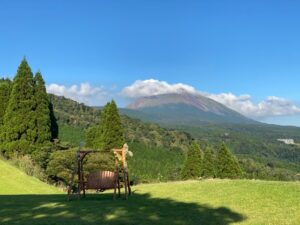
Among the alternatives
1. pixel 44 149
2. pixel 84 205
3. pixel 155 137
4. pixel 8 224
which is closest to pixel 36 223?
pixel 8 224

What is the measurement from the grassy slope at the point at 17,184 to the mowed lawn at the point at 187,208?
6.45 metres

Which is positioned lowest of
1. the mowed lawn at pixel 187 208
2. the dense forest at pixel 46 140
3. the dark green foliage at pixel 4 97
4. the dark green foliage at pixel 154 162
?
the dark green foliage at pixel 154 162

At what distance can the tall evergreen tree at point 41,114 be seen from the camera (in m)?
47.6

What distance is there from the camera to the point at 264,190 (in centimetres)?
1673

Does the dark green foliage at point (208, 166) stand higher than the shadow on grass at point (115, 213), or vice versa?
the shadow on grass at point (115, 213)

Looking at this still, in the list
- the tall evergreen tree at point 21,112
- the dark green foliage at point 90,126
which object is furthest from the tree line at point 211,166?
the dark green foliage at point 90,126

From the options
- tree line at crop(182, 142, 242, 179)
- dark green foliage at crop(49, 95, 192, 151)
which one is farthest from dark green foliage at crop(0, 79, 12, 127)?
dark green foliage at crop(49, 95, 192, 151)

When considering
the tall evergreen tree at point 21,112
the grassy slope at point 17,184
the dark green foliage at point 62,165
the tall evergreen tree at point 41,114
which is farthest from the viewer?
the tall evergreen tree at point 41,114

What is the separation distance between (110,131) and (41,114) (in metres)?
10.9

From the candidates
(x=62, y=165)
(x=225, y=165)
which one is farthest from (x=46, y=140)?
(x=225, y=165)

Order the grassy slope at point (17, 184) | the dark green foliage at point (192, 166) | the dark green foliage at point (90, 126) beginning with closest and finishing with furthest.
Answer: the grassy slope at point (17, 184) < the dark green foliage at point (192, 166) < the dark green foliage at point (90, 126)

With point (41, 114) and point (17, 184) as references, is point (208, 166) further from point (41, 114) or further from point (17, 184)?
point (17, 184)

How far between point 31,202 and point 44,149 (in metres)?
31.1

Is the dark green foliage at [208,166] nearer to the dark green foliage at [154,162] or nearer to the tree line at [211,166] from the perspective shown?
the tree line at [211,166]
